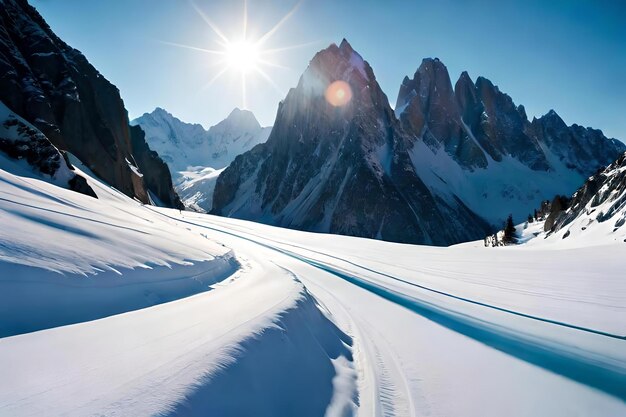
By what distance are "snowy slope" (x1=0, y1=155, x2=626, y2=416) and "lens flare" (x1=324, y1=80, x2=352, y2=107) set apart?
469 feet

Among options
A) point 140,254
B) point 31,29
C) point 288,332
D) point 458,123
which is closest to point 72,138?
point 31,29

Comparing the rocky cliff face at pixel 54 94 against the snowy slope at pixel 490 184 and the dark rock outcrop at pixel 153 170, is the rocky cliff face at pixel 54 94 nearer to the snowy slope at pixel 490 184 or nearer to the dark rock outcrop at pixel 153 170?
the dark rock outcrop at pixel 153 170

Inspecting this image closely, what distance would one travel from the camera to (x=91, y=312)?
4559mm

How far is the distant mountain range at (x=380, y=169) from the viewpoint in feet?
390

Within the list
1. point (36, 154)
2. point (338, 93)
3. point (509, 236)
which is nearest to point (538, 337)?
point (36, 154)

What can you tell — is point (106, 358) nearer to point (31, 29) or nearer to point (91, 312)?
point (91, 312)

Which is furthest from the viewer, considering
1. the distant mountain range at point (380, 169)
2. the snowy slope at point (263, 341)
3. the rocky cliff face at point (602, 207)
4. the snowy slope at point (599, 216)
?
the distant mountain range at point (380, 169)

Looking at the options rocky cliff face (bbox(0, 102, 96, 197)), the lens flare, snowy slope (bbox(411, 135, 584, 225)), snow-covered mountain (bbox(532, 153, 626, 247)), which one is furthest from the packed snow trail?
snowy slope (bbox(411, 135, 584, 225))

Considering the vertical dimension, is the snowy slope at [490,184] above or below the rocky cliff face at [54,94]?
above

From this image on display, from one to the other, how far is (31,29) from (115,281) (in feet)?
238

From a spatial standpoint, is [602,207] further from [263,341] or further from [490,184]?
[490,184]

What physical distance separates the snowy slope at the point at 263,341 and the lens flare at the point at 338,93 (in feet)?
469

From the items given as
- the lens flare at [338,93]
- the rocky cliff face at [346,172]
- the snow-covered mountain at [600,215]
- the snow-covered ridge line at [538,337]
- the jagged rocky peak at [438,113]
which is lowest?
the snow-covered ridge line at [538,337]

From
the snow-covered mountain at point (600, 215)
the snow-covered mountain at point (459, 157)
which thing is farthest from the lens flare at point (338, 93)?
the snow-covered mountain at point (600, 215)
